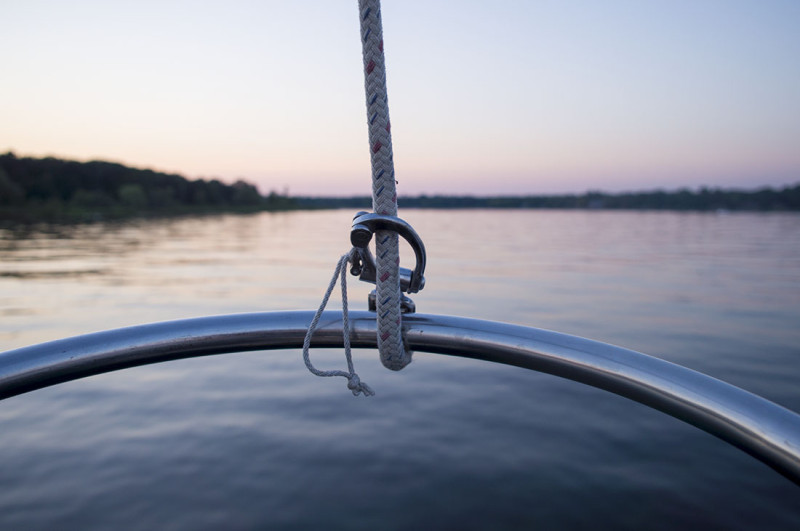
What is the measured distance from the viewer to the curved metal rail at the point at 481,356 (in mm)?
937

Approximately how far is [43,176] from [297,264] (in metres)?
79.3

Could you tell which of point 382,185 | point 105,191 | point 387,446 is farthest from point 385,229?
point 105,191

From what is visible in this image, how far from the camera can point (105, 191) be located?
8225cm

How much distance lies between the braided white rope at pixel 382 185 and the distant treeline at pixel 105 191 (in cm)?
6376

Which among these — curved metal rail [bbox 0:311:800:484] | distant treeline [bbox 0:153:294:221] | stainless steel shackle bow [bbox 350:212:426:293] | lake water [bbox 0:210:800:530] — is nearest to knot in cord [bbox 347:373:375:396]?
curved metal rail [bbox 0:311:800:484]

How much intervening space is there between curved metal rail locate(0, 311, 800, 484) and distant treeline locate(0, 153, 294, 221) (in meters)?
63.5

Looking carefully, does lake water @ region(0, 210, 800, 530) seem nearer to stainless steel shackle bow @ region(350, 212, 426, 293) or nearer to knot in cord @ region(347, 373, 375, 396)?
knot in cord @ region(347, 373, 375, 396)

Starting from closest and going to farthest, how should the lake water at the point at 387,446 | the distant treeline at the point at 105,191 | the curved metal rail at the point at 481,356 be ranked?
the curved metal rail at the point at 481,356, the lake water at the point at 387,446, the distant treeline at the point at 105,191

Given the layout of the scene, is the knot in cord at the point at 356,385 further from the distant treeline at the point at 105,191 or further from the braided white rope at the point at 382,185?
the distant treeline at the point at 105,191

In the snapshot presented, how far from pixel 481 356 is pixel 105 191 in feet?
309

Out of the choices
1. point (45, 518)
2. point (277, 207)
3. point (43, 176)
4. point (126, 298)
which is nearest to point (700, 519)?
point (45, 518)

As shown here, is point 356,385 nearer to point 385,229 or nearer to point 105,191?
point 385,229

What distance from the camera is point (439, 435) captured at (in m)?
3.19

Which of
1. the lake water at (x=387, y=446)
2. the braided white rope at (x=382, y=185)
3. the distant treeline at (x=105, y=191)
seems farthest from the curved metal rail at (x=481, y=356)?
the distant treeline at (x=105, y=191)
